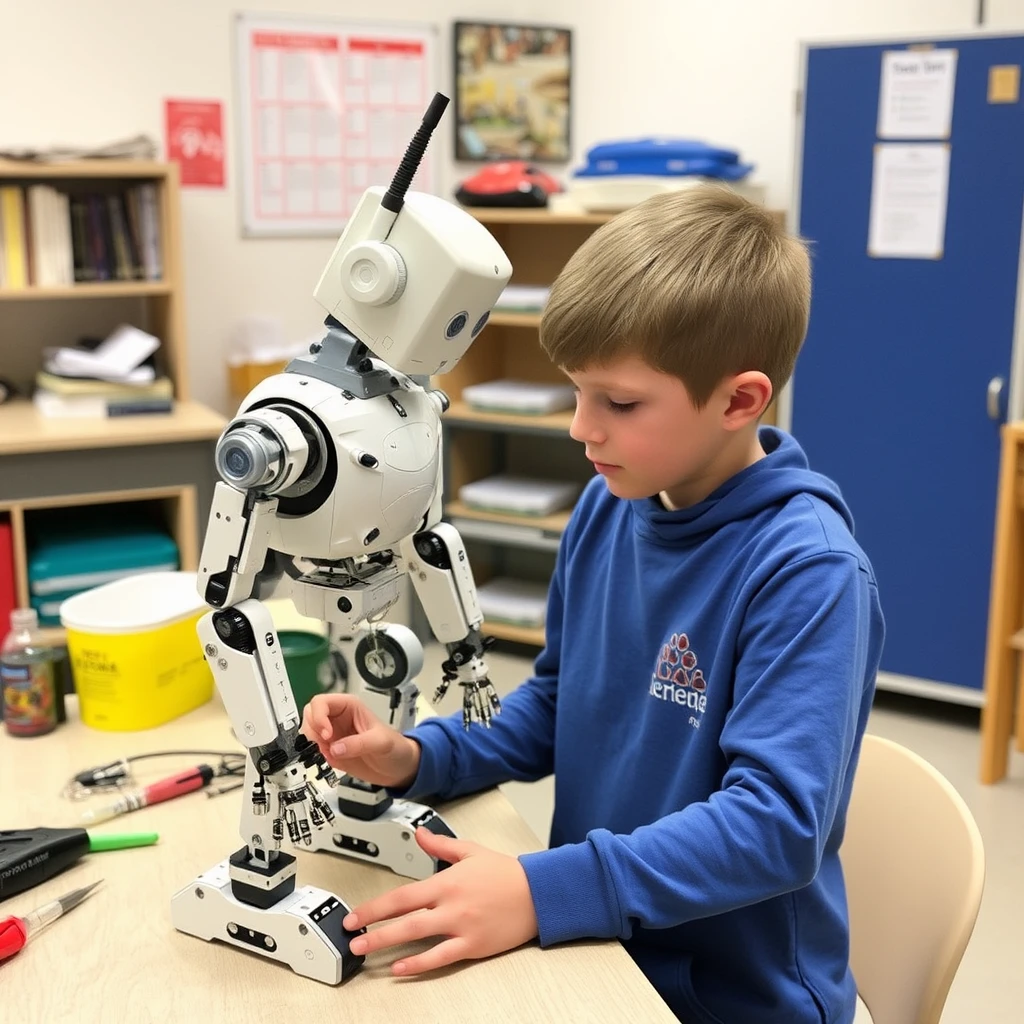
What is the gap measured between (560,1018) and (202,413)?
96.0 inches

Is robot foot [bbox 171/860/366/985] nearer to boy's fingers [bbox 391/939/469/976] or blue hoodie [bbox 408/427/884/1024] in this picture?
boy's fingers [bbox 391/939/469/976]

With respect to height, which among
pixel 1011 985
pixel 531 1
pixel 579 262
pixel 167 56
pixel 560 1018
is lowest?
pixel 1011 985

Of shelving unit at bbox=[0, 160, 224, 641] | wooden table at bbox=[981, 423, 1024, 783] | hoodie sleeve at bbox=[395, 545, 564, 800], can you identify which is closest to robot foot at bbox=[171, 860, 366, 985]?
hoodie sleeve at bbox=[395, 545, 564, 800]

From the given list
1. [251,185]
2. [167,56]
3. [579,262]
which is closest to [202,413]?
[251,185]

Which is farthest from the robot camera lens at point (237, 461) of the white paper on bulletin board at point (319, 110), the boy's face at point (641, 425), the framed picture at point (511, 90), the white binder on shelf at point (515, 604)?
the framed picture at point (511, 90)

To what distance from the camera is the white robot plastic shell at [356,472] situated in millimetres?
910

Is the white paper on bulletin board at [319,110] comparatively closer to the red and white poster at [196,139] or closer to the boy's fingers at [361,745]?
the red and white poster at [196,139]

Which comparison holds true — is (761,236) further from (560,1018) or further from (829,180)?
(829,180)

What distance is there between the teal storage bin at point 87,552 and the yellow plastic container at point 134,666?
1457 mm

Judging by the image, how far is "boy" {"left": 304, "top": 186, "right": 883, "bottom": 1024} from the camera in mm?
910

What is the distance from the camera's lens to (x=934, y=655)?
304 cm

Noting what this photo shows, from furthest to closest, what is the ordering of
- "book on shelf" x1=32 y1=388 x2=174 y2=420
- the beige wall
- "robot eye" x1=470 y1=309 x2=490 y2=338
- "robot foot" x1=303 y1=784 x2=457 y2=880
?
the beige wall → "book on shelf" x1=32 y1=388 x2=174 y2=420 → "robot foot" x1=303 y1=784 x2=457 y2=880 → "robot eye" x1=470 y1=309 x2=490 y2=338

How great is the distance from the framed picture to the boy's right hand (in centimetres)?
294

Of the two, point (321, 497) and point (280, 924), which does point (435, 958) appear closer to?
point (280, 924)
